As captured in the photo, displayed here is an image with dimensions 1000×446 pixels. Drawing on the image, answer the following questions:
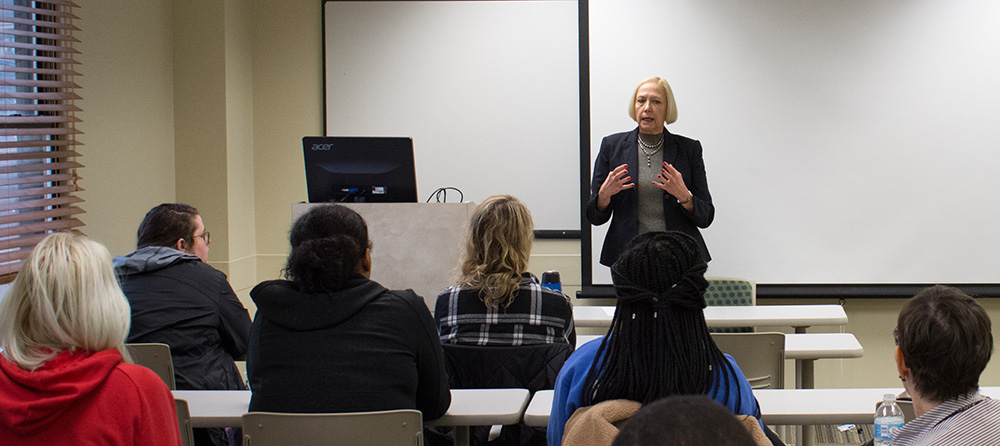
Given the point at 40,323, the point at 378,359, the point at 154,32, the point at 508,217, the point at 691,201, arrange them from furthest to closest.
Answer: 1. the point at 154,32
2. the point at 691,201
3. the point at 508,217
4. the point at 378,359
5. the point at 40,323

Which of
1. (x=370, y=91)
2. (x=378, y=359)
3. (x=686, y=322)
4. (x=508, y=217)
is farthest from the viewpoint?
(x=370, y=91)

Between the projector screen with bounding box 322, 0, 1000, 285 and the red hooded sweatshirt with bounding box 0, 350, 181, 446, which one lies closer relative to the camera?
the red hooded sweatshirt with bounding box 0, 350, 181, 446

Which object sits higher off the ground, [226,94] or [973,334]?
[226,94]

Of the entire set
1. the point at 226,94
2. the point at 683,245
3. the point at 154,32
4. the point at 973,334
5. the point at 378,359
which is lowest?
the point at 378,359

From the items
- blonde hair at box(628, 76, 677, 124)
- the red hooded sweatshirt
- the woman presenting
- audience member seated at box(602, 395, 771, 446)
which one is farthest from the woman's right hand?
audience member seated at box(602, 395, 771, 446)

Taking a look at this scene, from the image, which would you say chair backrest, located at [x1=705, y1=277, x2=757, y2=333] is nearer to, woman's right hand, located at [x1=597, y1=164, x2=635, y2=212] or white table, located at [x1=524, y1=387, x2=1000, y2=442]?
woman's right hand, located at [x1=597, y1=164, x2=635, y2=212]

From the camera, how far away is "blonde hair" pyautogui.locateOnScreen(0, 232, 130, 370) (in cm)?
144

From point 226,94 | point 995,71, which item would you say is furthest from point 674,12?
Answer: point 226,94

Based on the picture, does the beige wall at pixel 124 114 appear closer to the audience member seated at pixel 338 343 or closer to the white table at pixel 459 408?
the white table at pixel 459 408

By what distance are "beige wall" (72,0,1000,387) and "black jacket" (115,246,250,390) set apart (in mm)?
1524

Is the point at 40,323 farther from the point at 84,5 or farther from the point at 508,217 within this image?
the point at 84,5

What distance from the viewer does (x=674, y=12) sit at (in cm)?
462

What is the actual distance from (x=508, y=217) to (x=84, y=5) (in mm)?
2587

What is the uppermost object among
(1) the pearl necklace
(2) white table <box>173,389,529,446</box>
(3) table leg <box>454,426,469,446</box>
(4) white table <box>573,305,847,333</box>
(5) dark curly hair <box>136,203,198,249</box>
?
(1) the pearl necklace
